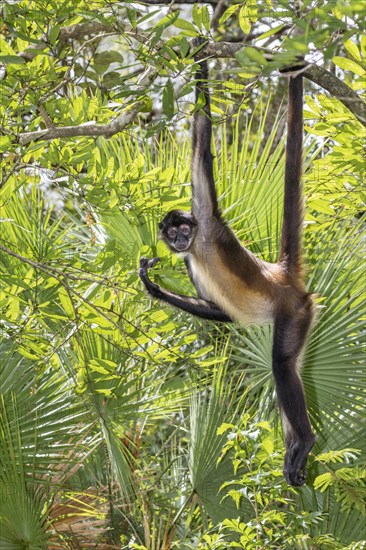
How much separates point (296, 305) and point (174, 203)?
717 mm

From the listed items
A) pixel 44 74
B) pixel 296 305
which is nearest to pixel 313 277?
pixel 296 305

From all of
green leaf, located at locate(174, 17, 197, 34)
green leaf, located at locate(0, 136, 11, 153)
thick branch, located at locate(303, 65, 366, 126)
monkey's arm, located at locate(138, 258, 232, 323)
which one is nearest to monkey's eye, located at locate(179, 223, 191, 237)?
monkey's arm, located at locate(138, 258, 232, 323)

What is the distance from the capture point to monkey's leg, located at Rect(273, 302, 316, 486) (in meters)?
3.30

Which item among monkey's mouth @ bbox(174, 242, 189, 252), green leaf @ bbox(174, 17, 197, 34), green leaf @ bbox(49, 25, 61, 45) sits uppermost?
green leaf @ bbox(49, 25, 61, 45)

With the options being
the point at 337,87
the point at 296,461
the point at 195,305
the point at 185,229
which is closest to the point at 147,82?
the point at 337,87

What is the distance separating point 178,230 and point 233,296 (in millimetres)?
359

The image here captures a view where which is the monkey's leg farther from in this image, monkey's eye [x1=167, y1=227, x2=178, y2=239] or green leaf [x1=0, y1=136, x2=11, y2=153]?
green leaf [x1=0, y1=136, x2=11, y2=153]

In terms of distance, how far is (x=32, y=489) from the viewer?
3.69m

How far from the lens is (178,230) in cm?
362

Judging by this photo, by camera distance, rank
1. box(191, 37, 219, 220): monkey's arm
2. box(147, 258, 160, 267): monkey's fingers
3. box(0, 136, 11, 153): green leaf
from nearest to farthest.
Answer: box(0, 136, 11, 153): green leaf → box(191, 37, 219, 220): monkey's arm → box(147, 258, 160, 267): monkey's fingers

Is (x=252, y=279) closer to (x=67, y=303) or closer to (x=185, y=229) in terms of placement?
(x=185, y=229)

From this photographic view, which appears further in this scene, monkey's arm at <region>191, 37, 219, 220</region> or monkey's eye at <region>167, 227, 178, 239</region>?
monkey's eye at <region>167, 227, 178, 239</region>

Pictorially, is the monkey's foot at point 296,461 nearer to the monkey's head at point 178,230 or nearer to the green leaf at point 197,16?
the monkey's head at point 178,230

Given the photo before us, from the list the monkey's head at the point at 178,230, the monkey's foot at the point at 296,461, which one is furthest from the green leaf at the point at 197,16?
the monkey's foot at the point at 296,461
